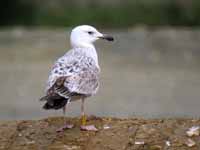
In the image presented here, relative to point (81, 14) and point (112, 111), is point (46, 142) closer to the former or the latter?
point (112, 111)

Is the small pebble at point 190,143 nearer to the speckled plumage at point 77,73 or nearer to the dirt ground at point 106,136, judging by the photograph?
the dirt ground at point 106,136

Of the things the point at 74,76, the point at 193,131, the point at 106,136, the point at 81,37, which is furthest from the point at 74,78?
the point at 193,131

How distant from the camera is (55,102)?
24.8 ft

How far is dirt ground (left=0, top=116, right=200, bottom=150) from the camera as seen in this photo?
7535 mm

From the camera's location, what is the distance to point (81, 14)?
25.8 m

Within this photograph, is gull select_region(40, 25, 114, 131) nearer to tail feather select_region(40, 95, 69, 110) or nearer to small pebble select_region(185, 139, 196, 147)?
tail feather select_region(40, 95, 69, 110)

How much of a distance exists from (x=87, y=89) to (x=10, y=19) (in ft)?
61.7

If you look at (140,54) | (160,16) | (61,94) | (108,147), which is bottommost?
(108,147)

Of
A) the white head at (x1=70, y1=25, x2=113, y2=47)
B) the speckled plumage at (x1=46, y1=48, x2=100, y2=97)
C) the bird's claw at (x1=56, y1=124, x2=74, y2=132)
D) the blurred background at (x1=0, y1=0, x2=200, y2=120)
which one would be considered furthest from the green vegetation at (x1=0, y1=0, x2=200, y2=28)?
the bird's claw at (x1=56, y1=124, x2=74, y2=132)

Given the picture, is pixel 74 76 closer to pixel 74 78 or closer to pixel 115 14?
pixel 74 78

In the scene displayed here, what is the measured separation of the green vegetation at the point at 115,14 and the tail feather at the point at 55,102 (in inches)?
690

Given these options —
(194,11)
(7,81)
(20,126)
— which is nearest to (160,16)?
(194,11)

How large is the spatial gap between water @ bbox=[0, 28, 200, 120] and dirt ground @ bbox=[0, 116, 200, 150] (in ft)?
21.1

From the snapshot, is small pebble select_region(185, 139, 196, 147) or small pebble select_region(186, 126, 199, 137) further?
small pebble select_region(186, 126, 199, 137)
